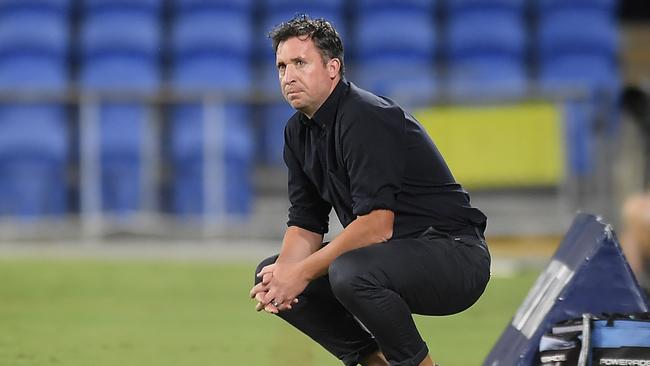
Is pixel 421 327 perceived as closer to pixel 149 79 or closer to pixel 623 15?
pixel 149 79

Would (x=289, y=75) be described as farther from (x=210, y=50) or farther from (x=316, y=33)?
(x=210, y=50)

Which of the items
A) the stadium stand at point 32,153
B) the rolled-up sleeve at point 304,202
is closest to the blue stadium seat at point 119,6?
the stadium stand at point 32,153

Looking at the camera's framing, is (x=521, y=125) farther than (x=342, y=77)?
Yes

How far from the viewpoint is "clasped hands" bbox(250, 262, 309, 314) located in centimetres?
354

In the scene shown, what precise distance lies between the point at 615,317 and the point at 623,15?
12732 millimetres

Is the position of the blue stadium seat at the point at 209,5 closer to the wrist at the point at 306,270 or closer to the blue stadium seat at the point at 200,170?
the blue stadium seat at the point at 200,170

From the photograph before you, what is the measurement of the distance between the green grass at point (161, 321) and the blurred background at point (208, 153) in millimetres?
32

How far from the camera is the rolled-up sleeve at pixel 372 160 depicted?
3.47 meters

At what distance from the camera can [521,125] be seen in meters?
9.88

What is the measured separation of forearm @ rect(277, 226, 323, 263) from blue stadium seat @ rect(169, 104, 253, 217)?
6.03m

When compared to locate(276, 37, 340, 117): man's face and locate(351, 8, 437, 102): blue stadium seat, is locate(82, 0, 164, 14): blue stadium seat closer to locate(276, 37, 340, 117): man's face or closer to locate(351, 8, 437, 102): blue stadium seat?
locate(351, 8, 437, 102): blue stadium seat

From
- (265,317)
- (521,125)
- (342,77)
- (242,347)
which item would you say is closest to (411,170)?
(342,77)

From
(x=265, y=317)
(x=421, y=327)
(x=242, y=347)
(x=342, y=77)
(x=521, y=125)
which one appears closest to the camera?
(x=342, y=77)

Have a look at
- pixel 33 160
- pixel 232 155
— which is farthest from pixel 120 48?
pixel 232 155
